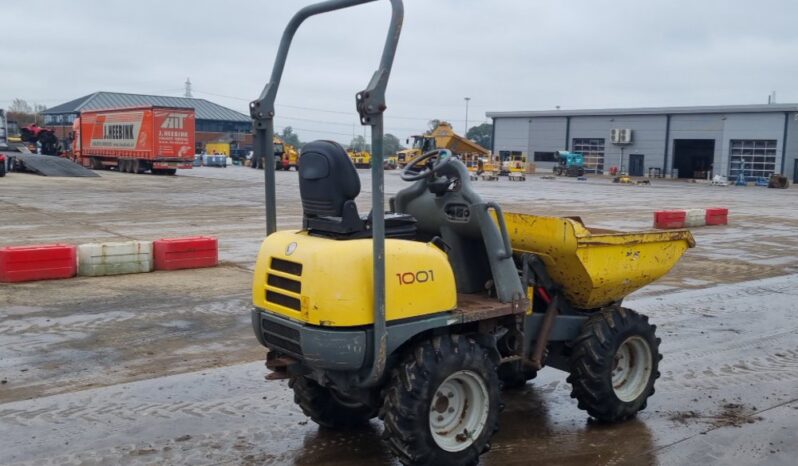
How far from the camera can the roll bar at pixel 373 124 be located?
12.6ft

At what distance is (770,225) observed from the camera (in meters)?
22.7

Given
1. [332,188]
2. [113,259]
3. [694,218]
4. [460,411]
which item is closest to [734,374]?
[460,411]

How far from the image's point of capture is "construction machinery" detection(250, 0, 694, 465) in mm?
4223

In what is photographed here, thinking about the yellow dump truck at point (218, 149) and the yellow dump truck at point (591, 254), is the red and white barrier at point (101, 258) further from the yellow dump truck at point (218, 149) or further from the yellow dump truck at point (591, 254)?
the yellow dump truck at point (218, 149)

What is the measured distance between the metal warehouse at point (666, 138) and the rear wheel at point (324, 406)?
60.9 metres

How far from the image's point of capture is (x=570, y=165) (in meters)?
65.0

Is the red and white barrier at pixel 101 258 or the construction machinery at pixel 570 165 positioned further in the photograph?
the construction machinery at pixel 570 165

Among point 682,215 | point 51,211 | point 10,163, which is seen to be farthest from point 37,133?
point 682,215

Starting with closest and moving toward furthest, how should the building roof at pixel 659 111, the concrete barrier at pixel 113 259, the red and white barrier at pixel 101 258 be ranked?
1. the red and white barrier at pixel 101 258
2. the concrete barrier at pixel 113 259
3. the building roof at pixel 659 111

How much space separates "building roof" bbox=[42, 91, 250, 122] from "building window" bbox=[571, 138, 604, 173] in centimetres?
4289

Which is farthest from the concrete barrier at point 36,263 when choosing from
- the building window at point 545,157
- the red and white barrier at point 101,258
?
the building window at point 545,157

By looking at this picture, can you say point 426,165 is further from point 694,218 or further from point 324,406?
point 694,218

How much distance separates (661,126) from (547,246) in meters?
67.6

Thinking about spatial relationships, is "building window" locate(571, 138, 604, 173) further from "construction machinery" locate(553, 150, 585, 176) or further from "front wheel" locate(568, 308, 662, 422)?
"front wheel" locate(568, 308, 662, 422)
